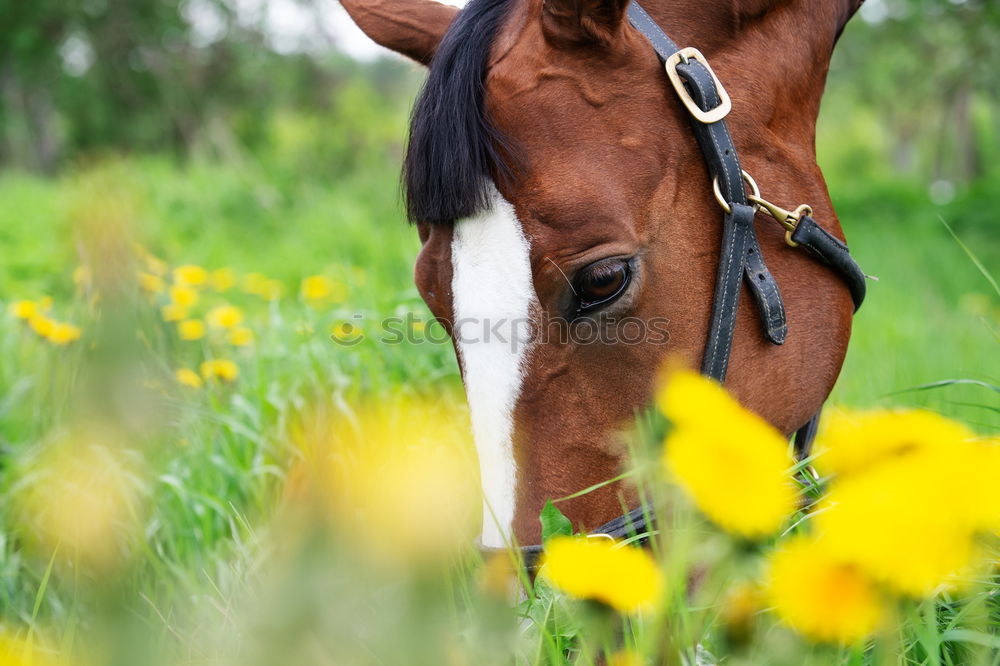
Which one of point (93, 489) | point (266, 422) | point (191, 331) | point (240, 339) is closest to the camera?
point (93, 489)

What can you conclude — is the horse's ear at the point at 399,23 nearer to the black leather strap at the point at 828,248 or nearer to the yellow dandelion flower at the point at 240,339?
the black leather strap at the point at 828,248

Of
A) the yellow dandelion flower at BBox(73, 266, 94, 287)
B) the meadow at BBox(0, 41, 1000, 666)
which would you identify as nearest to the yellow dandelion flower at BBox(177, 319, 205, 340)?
the meadow at BBox(0, 41, 1000, 666)

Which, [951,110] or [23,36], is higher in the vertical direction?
[23,36]

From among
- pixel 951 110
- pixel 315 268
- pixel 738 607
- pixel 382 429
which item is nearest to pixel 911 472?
pixel 738 607

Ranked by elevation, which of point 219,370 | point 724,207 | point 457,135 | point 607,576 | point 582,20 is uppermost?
point 582,20

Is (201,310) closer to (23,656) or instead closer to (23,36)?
(23,656)

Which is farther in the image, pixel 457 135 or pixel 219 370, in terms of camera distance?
pixel 219 370

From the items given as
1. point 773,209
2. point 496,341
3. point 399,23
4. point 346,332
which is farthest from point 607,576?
point 346,332

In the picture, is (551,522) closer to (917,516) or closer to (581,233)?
(581,233)

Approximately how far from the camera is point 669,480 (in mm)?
774

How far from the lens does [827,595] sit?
0.59 m

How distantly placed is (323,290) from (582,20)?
2.02m

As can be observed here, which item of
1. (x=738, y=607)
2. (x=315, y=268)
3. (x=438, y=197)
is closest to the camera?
(x=738, y=607)

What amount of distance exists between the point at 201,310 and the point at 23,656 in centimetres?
405
